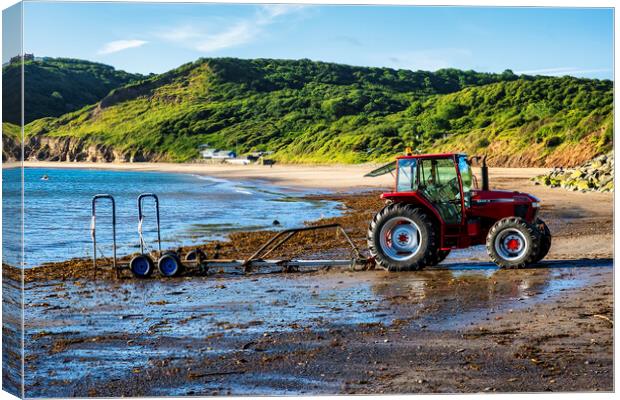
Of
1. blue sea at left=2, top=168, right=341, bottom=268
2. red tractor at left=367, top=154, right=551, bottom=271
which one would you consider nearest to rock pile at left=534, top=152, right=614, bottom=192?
red tractor at left=367, top=154, right=551, bottom=271

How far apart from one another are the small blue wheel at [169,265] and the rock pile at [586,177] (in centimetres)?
551

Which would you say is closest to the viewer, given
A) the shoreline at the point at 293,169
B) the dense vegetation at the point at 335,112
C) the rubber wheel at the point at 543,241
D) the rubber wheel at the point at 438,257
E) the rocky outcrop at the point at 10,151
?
the rocky outcrop at the point at 10,151

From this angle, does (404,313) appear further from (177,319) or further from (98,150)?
(98,150)

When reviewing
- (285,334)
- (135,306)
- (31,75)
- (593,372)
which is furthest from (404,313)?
(31,75)

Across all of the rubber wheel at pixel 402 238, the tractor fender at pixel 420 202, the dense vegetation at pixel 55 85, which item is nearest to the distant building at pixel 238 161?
the dense vegetation at pixel 55 85

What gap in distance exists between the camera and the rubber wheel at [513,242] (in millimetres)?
10289

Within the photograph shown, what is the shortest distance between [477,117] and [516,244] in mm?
2562

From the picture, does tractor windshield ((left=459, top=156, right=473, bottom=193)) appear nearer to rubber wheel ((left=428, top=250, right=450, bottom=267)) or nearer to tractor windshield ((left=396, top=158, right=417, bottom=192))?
tractor windshield ((left=396, top=158, right=417, bottom=192))

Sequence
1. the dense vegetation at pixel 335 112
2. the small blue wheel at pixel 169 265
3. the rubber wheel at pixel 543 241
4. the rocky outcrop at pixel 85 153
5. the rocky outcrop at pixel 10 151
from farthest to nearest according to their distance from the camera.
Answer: the rocky outcrop at pixel 85 153 < the small blue wheel at pixel 169 265 < the rubber wheel at pixel 543 241 < the dense vegetation at pixel 335 112 < the rocky outcrop at pixel 10 151

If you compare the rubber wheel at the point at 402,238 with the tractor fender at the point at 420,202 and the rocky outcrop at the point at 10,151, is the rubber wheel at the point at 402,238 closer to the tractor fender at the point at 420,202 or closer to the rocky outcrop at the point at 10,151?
the tractor fender at the point at 420,202

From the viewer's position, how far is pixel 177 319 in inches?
326

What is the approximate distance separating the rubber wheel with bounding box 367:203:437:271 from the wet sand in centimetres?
20

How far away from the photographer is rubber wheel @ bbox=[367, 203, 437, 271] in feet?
33.0

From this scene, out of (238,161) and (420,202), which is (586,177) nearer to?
(420,202)
